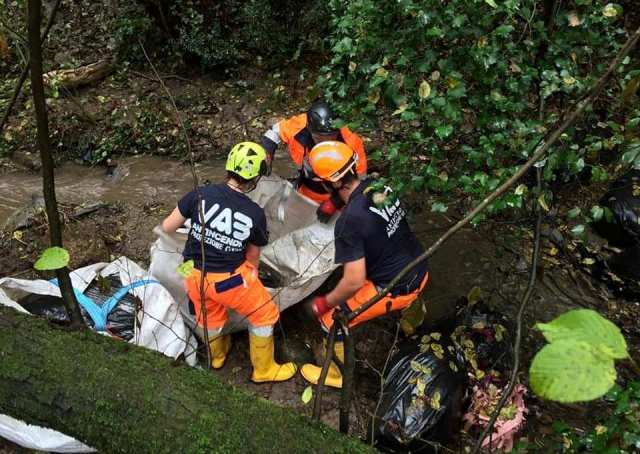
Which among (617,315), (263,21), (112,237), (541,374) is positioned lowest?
(112,237)

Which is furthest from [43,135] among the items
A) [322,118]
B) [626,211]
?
[626,211]

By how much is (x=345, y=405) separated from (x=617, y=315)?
2.57m

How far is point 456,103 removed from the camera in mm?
2012

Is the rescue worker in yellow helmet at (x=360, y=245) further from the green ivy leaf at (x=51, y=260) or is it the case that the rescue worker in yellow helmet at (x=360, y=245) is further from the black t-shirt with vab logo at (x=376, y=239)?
the green ivy leaf at (x=51, y=260)

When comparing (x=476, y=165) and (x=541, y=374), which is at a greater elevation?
(x=541, y=374)

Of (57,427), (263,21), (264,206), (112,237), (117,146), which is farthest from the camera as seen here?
(263,21)

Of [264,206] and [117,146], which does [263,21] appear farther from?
[264,206]

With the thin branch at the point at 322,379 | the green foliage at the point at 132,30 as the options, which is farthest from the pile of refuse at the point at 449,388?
the green foliage at the point at 132,30

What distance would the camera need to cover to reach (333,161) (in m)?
2.68

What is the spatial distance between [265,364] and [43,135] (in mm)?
2011

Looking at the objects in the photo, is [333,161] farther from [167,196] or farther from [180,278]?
[167,196]

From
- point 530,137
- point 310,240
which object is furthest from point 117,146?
point 530,137

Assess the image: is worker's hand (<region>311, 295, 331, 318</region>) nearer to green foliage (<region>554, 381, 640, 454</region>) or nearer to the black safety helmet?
the black safety helmet

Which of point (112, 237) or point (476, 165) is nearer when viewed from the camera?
point (476, 165)
